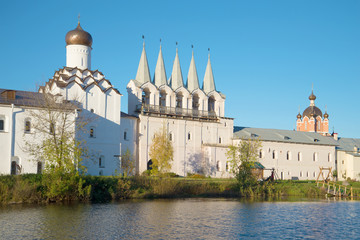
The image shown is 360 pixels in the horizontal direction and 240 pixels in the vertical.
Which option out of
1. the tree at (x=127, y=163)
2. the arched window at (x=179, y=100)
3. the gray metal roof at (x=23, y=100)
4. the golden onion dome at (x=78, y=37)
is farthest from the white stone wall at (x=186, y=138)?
the gray metal roof at (x=23, y=100)

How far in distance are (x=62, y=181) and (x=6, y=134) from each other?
28.0 ft

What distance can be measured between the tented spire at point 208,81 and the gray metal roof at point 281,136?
5.69 meters

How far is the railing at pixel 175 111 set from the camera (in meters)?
43.4

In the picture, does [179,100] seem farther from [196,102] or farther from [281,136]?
[281,136]

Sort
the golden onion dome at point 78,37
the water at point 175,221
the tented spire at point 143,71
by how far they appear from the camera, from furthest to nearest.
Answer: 1. the tented spire at point 143,71
2. the golden onion dome at point 78,37
3. the water at point 175,221

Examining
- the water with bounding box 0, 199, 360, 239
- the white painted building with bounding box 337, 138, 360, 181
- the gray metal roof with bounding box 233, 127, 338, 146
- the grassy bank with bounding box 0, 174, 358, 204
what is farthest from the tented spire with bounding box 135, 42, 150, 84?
the white painted building with bounding box 337, 138, 360, 181

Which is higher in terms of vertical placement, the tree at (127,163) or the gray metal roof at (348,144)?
the gray metal roof at (348,144)

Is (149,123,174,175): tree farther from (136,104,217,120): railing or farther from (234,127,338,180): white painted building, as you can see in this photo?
(234,127,338,180): white painted building

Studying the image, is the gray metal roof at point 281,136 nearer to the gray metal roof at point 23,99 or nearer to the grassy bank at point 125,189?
the grassy bank at point 125,189

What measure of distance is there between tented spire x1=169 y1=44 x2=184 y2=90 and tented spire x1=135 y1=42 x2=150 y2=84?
3.16 meters

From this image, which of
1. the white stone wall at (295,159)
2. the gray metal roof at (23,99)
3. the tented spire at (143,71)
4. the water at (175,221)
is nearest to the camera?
the water at (175,221)

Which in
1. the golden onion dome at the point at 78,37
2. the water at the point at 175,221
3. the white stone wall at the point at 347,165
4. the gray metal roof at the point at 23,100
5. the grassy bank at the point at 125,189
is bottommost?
the water at the point at 175,221

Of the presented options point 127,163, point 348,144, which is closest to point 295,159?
point 348,144

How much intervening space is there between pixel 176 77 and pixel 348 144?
89.4 ft
